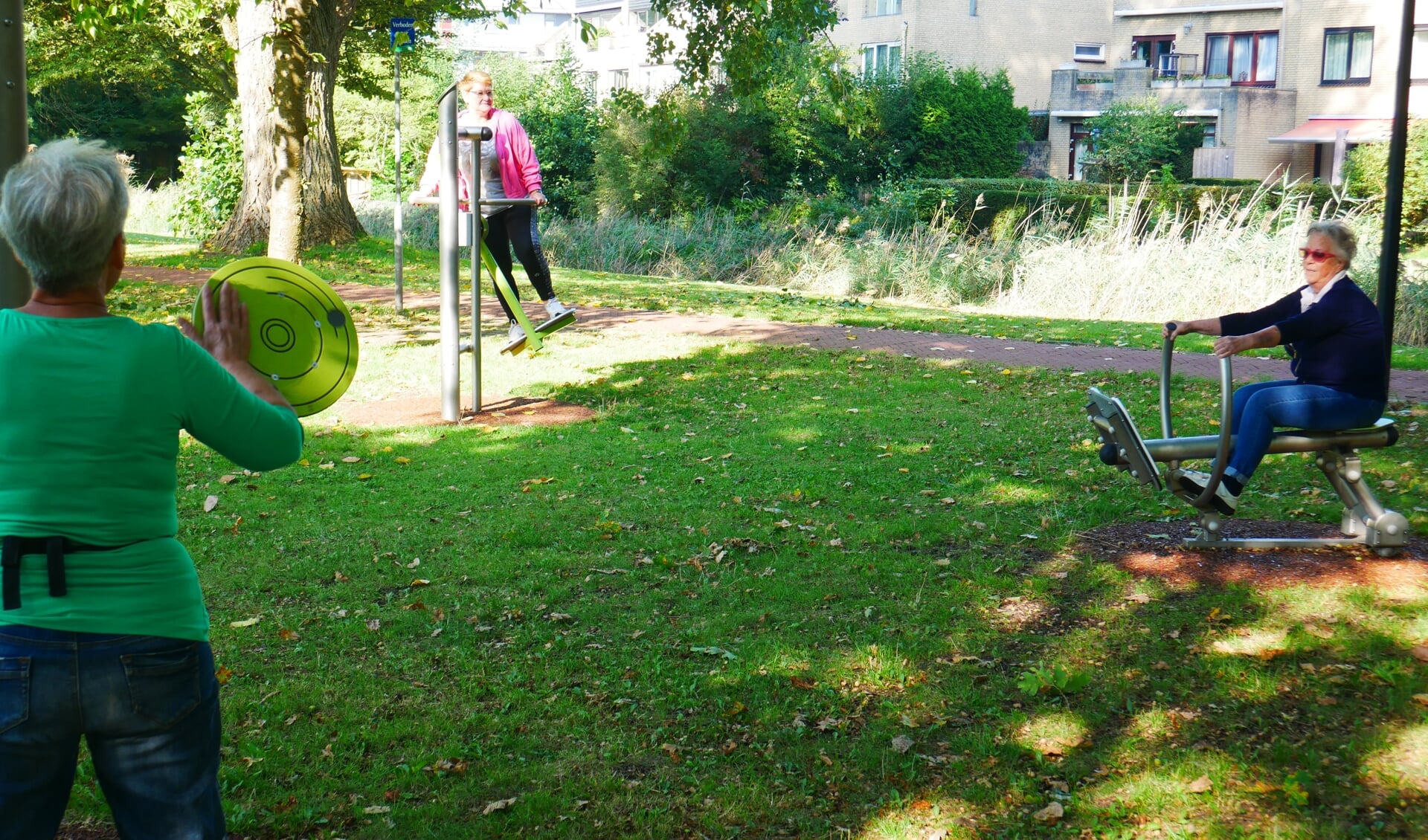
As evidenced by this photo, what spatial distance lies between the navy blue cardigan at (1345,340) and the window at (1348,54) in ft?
155

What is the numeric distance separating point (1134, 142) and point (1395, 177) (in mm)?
38680

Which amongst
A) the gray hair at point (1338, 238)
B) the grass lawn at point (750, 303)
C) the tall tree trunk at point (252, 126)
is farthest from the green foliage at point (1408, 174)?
the gray hair at point (1338, 238)

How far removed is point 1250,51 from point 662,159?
28.6 m

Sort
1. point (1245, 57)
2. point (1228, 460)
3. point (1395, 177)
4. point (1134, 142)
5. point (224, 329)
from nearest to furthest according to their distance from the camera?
point (224, 329), point (1228, 460), point (1395, 177), point (1134, 142), point (1245, 57)

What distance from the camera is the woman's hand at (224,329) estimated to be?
269 cm

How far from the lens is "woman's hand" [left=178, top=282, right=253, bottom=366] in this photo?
269 centimetres

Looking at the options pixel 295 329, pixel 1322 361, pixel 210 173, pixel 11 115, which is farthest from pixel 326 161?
pixel 295 329

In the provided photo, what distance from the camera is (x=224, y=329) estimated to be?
106 inches

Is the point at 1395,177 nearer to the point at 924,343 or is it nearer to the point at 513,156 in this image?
the point at 924,343

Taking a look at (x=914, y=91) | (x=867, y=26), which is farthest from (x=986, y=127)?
(x=867, y=26)

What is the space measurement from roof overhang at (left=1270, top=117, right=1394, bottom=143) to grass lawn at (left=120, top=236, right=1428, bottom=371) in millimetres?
32812

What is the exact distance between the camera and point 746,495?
721 centimetres

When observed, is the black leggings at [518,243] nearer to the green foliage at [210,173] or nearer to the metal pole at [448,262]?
the metal pole at [448,262]

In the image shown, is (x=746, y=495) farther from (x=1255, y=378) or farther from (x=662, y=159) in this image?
(x=662, y=159)
